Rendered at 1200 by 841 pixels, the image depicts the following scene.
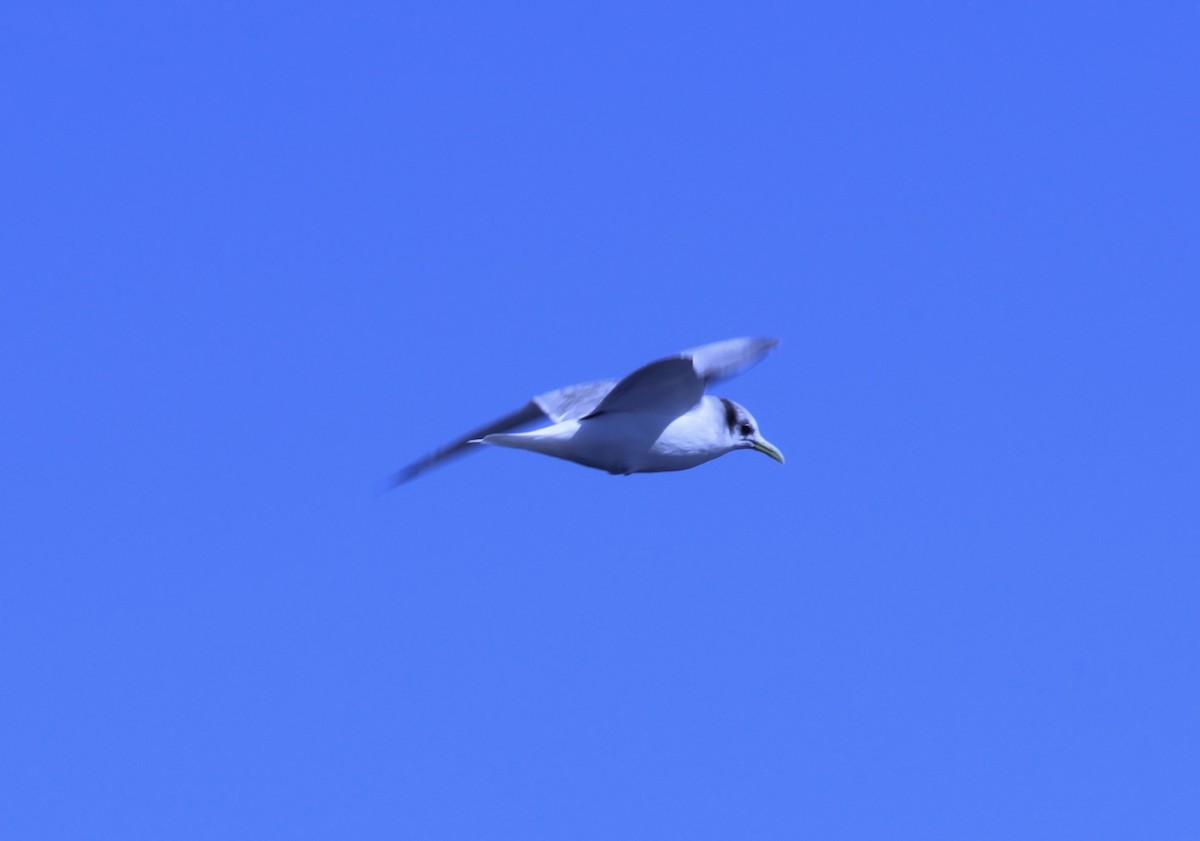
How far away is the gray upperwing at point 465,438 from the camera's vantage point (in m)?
14.5

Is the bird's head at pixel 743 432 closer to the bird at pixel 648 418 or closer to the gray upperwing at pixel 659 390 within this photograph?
the bird at pixel 648 418

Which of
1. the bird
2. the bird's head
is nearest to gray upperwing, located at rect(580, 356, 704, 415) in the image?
the bird

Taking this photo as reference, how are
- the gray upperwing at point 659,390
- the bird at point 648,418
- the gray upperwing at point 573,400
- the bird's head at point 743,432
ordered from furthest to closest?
the bird's head at point 743,432 → the gray upperwing at point 573,400 → the bird at point 648,418 → the gray upperwing at point 659,390

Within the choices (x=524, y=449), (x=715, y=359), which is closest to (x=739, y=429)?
(x=715, y=359)

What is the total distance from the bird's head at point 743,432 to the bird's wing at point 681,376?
715mm

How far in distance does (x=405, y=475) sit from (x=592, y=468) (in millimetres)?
2125

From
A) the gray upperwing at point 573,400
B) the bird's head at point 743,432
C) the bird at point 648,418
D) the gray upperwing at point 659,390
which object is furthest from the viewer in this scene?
the bird's head at point 743,432

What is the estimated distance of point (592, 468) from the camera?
13.4m

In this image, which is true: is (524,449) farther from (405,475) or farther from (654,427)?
(405,475)

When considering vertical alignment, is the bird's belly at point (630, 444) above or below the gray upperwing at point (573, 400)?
below

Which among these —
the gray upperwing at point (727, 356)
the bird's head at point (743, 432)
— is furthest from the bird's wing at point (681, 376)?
the bird's head at point (743, 432)

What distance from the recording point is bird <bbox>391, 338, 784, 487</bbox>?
12.8 m

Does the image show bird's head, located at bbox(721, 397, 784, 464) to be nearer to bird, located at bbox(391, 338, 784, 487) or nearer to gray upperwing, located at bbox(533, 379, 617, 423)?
bird, located at bbox(391, 338, 784, 487)

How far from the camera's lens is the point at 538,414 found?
48.1 ft
